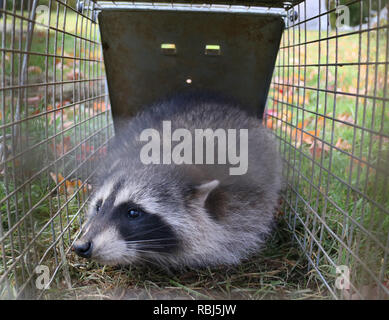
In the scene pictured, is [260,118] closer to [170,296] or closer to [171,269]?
[171,269]

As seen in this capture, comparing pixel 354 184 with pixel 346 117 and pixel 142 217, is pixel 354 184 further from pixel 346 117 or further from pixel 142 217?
pixel 346 117

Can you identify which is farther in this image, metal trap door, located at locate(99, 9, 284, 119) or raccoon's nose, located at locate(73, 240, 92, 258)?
metal trap door, located at locate(99, 9, 284, 119)

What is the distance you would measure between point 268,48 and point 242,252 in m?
1.85

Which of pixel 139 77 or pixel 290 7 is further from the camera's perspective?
Result: pixel 139 77

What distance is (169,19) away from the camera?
131 inches

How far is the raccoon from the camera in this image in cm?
223

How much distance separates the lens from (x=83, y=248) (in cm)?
206

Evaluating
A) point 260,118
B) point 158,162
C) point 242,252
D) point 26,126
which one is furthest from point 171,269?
point 260,118

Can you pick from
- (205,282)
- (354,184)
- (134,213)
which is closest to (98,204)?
(134,213)

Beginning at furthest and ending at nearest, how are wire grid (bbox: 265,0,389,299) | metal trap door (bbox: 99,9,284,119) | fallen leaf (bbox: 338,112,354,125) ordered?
fallen leaf (bbox: 338,112,354,125) → metal trap door (bbox: 99,9,284,119) → wire grid (bbox: 265,0,389,299)

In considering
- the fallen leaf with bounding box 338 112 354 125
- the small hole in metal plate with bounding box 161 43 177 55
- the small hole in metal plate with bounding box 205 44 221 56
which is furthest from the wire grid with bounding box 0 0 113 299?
the fallen leaf with bounding box 338 112 354 125

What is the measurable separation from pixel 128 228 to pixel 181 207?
0.37 metres

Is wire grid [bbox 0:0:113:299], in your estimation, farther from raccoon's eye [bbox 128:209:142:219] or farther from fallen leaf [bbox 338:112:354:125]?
fallen leaf [bbox 338:112:354:125]
